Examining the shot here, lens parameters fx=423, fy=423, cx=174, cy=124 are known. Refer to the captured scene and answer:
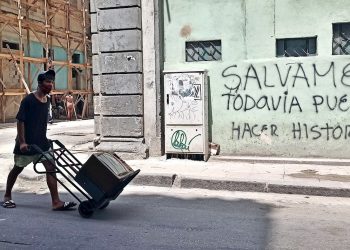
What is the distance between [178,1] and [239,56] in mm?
1634

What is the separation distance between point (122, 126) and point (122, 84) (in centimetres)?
83

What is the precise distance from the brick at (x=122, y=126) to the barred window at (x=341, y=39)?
12.6ft

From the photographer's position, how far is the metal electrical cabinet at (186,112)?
7.75 meters

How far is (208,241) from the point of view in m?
4.05

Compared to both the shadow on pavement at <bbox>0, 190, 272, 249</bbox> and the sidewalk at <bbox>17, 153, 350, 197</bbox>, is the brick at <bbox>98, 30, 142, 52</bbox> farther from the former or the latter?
the shadow on pavement at <bbox>0, 190, 272, 249</bbox>

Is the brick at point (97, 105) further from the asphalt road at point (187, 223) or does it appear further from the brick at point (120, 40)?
the asphalt road at point (187, 223)

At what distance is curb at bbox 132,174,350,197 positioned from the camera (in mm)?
5914

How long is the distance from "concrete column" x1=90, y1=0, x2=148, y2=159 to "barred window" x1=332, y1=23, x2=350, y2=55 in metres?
3.60

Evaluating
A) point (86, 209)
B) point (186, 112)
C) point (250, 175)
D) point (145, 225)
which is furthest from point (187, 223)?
point (186, 112)

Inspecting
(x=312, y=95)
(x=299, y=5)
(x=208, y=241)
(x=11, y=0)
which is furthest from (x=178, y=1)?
(x=11, y=0)

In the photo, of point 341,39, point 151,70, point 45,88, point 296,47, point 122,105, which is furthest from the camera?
point 122,105

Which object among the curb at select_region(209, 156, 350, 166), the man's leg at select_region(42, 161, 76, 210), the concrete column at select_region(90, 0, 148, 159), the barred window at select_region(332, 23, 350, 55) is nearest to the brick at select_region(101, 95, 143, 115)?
the concrete column at select_region(90, 0, 148, 159)

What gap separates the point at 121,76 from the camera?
828cm

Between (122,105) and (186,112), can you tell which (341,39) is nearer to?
(186,112)
